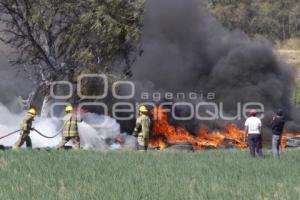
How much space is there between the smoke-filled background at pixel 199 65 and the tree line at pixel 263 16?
32.5 meters

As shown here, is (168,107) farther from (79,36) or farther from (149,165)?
(149,165)

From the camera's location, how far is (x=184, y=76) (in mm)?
32562

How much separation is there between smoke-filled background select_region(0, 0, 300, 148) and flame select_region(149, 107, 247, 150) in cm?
225

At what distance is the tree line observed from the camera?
225 ft

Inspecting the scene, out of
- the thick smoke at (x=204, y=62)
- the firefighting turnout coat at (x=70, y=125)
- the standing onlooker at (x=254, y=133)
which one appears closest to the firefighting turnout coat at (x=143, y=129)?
the firefighting turnout coat at (x=70, y=125)

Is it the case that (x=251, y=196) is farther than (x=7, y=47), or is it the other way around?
(x=7, y=47)

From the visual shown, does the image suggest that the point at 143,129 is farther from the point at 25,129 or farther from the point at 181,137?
the point at 181,137

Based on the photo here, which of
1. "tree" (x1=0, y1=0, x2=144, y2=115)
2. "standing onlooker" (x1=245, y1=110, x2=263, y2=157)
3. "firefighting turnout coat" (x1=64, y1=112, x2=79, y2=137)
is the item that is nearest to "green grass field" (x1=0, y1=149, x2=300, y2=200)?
"standing onlooker" (x1=245, y1=110, x2=263, y2=157)

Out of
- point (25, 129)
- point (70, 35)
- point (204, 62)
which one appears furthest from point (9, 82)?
point (25, 129)

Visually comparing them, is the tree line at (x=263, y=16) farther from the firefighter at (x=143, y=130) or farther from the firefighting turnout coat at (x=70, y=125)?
the firefighting turnout coat at (x=70, y=125)

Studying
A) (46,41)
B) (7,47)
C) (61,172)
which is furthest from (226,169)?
(7,47)

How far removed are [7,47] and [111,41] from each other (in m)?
6.94

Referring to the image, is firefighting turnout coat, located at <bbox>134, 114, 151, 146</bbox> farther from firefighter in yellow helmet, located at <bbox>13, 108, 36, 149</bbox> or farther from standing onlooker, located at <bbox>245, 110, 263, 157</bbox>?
standing onlooker, located at <bbox>245, 110, 263, 157</bbox>

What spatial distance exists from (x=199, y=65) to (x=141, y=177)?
23.4 metres
